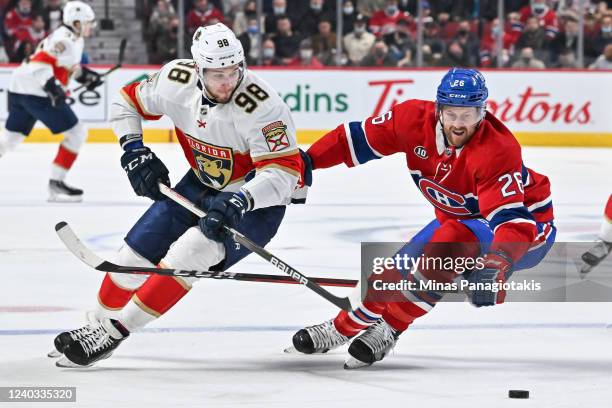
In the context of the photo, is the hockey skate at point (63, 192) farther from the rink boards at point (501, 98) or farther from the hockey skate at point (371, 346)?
the hockey skate at point (371, 346)

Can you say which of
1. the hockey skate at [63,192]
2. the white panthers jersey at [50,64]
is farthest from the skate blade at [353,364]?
the white panthers jersey at [50,64]

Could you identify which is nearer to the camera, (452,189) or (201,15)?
(452,189)

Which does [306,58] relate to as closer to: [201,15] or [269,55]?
[269,55]

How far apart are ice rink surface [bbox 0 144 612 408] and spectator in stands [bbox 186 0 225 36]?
5.59 metres

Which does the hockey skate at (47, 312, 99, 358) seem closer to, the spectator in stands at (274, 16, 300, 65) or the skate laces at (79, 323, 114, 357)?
the skate laces at (79, 323, 114, 357)

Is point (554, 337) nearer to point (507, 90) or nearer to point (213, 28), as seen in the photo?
point (213, 28)

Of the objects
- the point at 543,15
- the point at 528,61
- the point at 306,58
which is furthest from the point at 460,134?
the point at 543,15

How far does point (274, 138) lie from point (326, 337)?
66 centimetres

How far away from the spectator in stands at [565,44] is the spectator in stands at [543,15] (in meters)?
0.10

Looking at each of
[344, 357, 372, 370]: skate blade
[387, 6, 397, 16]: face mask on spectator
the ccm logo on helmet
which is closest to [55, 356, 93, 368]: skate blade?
[344, 357, 372, 370]: skate blade

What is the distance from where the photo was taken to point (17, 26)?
13.1m

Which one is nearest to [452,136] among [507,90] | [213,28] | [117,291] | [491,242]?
[491,242]

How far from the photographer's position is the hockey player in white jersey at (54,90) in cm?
911
